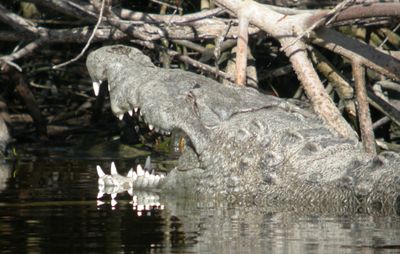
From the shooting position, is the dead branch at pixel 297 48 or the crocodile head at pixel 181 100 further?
the dead branch at pixel 297 48

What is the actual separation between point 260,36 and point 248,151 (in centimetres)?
290


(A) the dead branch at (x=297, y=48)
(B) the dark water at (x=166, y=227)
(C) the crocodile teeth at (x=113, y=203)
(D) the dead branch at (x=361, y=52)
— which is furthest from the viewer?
(D) the dead branch at (x=361, y=52)

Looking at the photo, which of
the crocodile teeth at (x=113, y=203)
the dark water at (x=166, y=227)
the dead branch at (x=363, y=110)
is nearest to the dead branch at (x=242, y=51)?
the dead branch at (x=363, y=110)

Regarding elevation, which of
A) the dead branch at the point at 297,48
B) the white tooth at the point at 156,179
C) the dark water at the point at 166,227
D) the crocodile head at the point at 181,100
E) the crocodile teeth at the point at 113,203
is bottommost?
the dark water at the point at 166,227

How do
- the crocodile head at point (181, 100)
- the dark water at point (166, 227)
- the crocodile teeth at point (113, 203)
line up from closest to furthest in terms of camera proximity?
1. the dark water at point (166, 227)
2. the crocodile teeth at point (113, 203)
3. the crocodile head at point (181, 100)

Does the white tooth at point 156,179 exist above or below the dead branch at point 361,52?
below

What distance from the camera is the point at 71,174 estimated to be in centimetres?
884

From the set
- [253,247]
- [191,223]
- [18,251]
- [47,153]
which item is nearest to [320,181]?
[191,223]

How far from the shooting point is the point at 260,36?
978 centimetres

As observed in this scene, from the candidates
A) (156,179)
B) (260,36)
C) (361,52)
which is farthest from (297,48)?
(156,179)

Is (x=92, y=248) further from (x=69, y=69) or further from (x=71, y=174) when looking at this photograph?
(x=69, y=69)

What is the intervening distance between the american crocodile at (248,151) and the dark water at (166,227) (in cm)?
16

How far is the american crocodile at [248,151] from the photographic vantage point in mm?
6621

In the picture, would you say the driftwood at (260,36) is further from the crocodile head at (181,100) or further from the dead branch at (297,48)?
the crocodile head at (181,100)
